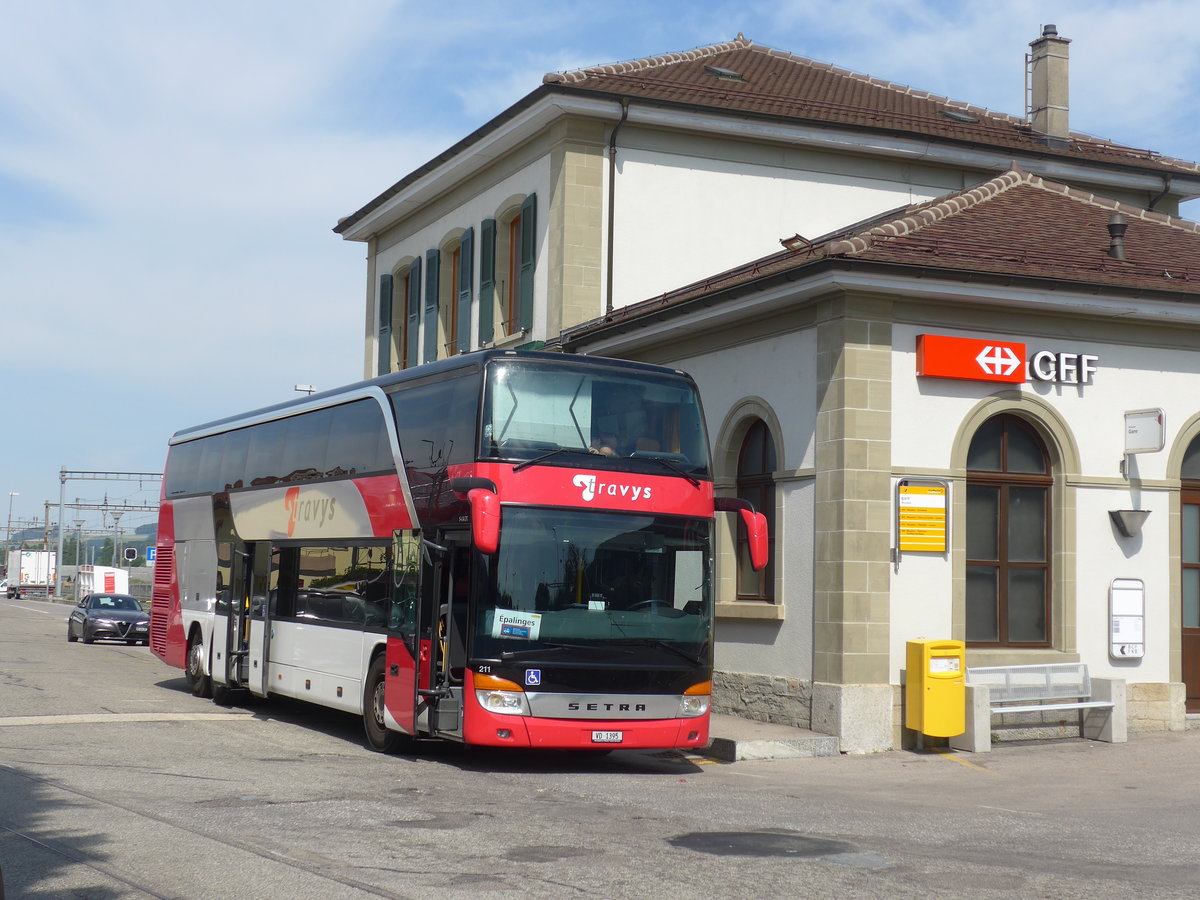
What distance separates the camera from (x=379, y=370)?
33.2 m

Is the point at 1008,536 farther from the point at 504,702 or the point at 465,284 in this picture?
the point at 465,284

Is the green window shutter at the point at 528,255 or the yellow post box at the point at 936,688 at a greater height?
the green window shutter at the point at 528,255

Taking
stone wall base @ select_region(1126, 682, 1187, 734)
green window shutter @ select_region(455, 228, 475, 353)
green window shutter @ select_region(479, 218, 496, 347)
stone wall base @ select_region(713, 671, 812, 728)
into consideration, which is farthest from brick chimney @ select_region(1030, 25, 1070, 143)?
stone wall base @ select_region(713, 671, 812, 728)

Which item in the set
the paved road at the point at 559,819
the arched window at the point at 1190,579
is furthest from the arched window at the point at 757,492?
the arched window at the point at 1190,579

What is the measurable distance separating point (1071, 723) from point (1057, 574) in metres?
1.73

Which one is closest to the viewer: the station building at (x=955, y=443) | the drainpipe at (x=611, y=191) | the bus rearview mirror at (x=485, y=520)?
the bus rearview mirror at (x=485, y=520)

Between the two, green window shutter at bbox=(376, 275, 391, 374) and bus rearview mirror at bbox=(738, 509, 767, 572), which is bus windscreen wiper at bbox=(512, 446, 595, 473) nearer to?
bus rearview mirror at bbox=(738, 509, 767, 572)

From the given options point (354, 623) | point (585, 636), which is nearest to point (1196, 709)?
point (585, 636)

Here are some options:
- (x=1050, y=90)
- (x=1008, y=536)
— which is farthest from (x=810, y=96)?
(x=1008, y=536)

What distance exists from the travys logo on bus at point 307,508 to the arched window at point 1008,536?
739 centimetres

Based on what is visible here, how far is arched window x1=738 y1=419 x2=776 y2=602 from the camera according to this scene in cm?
1788

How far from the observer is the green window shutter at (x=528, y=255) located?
81.4 feet

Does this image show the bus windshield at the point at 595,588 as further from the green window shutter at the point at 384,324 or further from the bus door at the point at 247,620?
the green window shutter at the point at 384,324

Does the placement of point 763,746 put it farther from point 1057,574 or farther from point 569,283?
point 569,283
